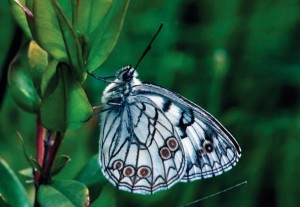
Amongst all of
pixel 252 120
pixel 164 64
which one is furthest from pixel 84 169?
pixel 252 120

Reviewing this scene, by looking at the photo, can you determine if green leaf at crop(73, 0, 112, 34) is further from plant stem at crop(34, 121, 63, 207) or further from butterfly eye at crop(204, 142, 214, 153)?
butterfly eye at crop(204, 142, 214, 153)

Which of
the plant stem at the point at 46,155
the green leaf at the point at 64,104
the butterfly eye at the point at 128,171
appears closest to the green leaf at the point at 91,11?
the green leaf at the point at 64,104

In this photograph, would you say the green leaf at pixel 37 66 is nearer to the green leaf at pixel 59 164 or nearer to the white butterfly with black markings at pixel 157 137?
the green leaf at pixel 59 164

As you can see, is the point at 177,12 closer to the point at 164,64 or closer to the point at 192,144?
the point at 164,64

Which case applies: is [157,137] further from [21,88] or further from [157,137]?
[21,88]

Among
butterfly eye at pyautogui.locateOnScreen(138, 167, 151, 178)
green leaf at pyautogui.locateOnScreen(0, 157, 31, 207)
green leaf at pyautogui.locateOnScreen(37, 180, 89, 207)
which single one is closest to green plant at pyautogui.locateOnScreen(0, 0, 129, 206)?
green leaf at pyautogui.locateOnScreen(37, 180, 89, 207)

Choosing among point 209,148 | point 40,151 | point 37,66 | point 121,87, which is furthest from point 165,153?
point 37,66
